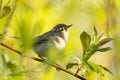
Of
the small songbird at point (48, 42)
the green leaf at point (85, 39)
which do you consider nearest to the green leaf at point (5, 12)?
the small songbird at point (48, 42)

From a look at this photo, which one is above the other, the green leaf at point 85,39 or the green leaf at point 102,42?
the green leaf at point 85,39

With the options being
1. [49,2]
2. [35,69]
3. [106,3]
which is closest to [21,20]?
[35,69]

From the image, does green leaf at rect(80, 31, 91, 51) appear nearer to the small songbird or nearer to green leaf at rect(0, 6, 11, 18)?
the small songbird

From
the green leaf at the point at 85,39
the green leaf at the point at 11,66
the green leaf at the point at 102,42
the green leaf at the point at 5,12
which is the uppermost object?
the green leaf at the point at 5,12

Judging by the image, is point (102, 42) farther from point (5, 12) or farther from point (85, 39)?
point (5, 12)

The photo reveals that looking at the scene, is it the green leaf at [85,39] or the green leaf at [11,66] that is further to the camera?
the green leaf at [85,39]

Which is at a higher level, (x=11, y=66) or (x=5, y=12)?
(x=5, y=12)

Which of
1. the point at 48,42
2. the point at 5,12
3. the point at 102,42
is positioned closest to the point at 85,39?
the point at 102,42

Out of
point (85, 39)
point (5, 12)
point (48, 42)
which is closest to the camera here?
point (5, 12)

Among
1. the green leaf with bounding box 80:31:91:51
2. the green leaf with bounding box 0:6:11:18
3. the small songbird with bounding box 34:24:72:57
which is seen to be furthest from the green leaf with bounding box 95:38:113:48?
the green leaf with bounding box 0:6:11:18

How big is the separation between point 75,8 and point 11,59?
1160mm

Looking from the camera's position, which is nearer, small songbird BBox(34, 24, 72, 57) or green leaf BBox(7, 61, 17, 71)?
green leaf BBox(7, 61, 17, 71)

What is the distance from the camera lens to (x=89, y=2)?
2498mm

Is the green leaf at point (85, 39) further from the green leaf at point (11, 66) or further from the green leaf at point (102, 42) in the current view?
the green leaf at point (11, 66)
